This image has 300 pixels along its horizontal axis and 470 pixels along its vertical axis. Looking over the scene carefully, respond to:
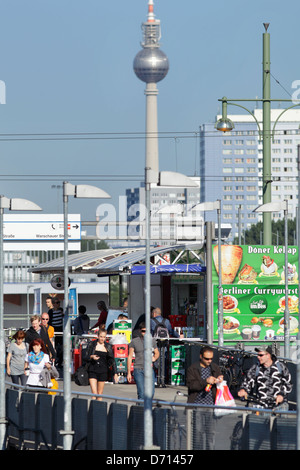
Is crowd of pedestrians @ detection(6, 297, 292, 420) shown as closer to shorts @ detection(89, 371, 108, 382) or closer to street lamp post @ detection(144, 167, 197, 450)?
shorts @ detection(89, 371, 108, 382)

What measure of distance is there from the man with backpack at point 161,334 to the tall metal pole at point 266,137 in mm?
7572

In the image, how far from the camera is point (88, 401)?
18.4 metres

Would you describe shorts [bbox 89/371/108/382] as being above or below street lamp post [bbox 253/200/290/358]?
below

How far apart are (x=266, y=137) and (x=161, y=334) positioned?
1063cm

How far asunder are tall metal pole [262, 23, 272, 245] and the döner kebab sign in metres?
0.87

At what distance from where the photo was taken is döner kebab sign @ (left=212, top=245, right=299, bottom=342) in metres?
32.8

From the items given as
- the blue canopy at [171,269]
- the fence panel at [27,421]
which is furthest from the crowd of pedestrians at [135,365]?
the blue canopy at [171,269]

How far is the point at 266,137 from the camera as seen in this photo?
1359 inches

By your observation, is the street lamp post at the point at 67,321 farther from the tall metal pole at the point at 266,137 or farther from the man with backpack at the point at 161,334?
the tall metal pole at the point at 266,137

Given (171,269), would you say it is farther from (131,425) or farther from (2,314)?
(131,425)

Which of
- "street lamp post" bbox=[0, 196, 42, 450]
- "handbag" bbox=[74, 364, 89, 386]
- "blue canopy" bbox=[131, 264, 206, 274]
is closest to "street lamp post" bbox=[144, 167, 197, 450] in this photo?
"street lamp post" bbox=[0, 196, 42, 450]

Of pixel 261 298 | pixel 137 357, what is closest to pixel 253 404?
pixel 137 357
